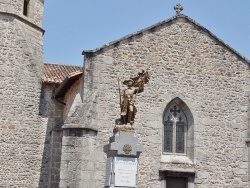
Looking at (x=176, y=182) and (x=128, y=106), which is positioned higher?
(x=128, y=106)

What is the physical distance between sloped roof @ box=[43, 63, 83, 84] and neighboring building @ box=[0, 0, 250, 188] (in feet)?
0.91

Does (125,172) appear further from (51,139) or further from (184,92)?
(51,139)

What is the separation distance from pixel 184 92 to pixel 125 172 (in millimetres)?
6739

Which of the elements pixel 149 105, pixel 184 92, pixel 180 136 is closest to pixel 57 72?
pixel 149 105

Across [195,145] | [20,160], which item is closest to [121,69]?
[195,145]

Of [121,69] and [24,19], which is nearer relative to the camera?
[121,69]

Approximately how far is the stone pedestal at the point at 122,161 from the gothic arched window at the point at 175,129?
5.98m

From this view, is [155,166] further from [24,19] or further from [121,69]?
[24,19]

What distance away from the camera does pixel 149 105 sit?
16047 mm

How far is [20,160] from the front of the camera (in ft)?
55.7

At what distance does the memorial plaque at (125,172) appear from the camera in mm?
10289

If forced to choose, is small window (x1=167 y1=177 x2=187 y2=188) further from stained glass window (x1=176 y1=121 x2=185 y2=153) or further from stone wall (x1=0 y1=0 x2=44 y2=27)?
stone wall (x1=0 y1=0 x2=44 y2=27)

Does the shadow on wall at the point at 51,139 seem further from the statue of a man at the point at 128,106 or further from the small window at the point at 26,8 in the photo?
the statue of a man at the point at 128,106

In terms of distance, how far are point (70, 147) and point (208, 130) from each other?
4.95 metres
